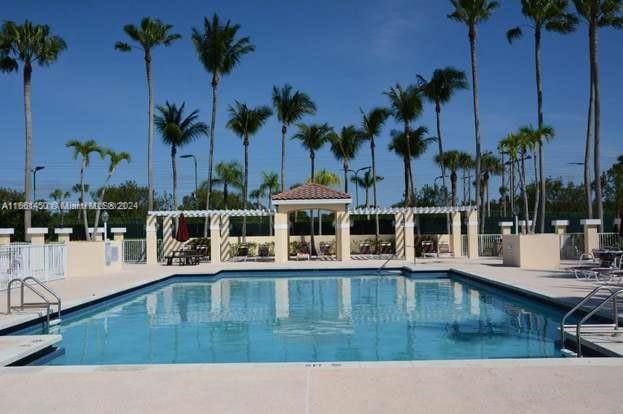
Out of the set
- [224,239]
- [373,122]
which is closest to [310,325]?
[224,239]

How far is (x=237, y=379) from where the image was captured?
5.67 metres

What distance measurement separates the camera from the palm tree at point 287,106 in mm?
32500

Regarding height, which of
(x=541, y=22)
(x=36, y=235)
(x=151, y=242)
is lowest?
(x=151, y=242)

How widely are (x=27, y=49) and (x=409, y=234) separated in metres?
18.8

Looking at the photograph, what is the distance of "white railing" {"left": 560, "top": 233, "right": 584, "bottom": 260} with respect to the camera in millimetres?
22516

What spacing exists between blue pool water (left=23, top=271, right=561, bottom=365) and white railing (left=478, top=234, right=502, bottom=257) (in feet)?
31.5

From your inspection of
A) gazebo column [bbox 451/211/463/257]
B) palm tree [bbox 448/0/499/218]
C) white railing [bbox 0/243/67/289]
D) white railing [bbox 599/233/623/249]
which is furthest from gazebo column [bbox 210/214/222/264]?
white railing [bbox 599/233/623/249]

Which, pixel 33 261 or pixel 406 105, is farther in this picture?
pixel 406 105

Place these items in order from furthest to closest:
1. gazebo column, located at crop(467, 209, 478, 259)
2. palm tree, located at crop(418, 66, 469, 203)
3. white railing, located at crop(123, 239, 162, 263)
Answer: palm tree, located at crop(418, 66, 469, 203) < white railing, located at crop(123, 239, 162, 263) < gazebo column, located at crop(467, 209, 478, 259)

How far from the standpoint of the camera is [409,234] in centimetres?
2445

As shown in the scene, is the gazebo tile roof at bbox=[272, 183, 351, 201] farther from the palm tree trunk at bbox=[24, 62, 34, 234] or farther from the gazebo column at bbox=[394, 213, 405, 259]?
the palm tree trunk at bbox=[24, 62, 34, 234]

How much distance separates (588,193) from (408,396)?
73.8 ft

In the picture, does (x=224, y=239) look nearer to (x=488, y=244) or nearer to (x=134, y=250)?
(x=134, y=250)

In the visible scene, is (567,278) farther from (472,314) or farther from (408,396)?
(408,396)
